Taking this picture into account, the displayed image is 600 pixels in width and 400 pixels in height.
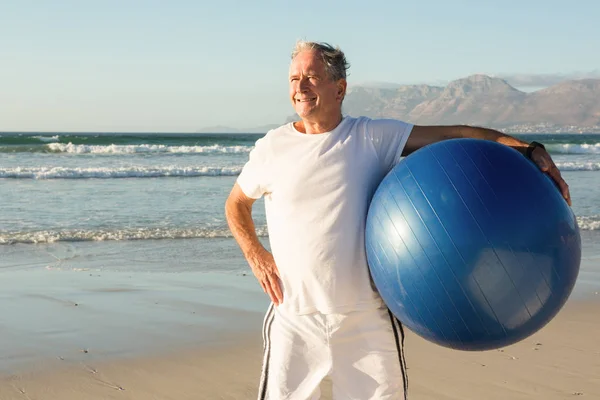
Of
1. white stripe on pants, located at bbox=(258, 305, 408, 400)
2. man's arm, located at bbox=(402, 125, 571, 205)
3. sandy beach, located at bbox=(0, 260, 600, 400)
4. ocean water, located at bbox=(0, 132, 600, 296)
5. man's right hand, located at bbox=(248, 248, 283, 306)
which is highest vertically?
man's arm, located at bbox=(402, 125, 571, 205)

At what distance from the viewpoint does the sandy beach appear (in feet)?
15.2

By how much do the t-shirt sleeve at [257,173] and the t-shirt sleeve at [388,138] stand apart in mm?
458

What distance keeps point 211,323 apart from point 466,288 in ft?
11.6

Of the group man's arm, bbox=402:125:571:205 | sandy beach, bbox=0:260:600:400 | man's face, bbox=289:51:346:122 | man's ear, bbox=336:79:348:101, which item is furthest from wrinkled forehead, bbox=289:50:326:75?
sandy beach, bbox=0:260:600:400

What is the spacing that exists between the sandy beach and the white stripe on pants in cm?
149

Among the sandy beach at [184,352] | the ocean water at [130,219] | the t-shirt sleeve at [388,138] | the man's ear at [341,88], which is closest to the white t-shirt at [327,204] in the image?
the t-shirt sleeve at [388,138]

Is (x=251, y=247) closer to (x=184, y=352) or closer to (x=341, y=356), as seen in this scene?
(x=341, y=356)

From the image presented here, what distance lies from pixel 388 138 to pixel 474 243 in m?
0.68

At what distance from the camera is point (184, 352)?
17.2 feet

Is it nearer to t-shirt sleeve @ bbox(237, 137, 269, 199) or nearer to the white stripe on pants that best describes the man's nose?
t-shirt sleeve @ bbox(237, 137, 269, 199)

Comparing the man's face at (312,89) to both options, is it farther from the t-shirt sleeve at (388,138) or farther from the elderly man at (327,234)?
the t-shirt sleeve at (388,138)

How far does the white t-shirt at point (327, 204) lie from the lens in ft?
9.95

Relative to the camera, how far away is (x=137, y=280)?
7336 millimetres

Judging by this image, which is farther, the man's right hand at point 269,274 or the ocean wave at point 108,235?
the ocean wave at point 108,235
